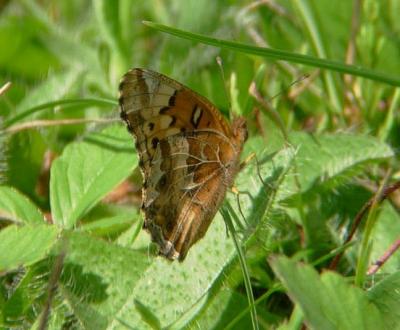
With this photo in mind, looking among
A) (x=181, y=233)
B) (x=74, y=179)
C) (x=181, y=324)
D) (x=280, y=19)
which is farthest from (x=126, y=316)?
(x=280, y=19)

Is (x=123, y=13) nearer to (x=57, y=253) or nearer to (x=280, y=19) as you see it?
(x=280, y=19)

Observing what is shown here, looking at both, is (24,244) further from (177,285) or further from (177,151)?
(177,151)

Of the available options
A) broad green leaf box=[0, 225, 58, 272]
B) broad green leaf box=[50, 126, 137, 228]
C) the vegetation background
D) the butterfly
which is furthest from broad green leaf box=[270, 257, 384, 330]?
broad green leaf box=[50, 126, 137, 228]

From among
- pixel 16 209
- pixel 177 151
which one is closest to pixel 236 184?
pixel 177 151

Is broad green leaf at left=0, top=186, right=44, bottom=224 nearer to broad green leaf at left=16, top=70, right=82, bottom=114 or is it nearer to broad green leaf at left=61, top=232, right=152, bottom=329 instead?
broad green leaf at left=61, top=232, right=152, bottom=329

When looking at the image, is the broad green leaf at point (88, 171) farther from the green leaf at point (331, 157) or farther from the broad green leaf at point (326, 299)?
the broad green leaf at point (326, 299)

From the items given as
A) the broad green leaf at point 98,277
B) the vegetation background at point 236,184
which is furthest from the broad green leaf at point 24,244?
the broad green leaf at point 98,277

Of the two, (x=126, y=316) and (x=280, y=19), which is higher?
(x=280, y=19)
